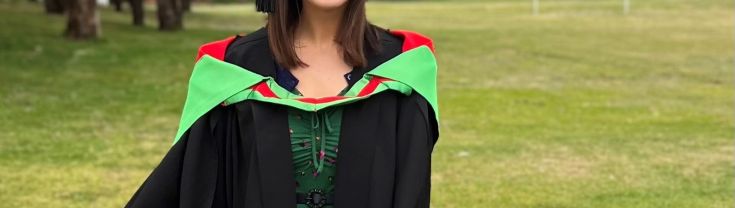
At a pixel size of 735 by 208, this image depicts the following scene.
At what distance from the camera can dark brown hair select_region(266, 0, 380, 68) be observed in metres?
3.23

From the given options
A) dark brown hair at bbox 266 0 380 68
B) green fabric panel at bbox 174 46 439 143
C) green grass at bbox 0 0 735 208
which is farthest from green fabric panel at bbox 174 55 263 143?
green grass at bbox 0 0 735 208

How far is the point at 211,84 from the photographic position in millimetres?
3242

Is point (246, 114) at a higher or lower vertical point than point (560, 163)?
higher

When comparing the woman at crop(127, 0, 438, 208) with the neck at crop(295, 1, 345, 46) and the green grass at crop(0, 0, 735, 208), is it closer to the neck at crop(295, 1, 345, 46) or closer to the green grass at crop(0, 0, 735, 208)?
the neck at crop(295, 1, 345, 46)

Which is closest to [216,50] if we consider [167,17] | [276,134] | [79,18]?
[276,134]

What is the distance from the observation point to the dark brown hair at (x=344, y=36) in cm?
323

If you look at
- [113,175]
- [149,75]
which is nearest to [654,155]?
[113,175]

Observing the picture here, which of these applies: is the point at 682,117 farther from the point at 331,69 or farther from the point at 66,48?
the point at 66,48

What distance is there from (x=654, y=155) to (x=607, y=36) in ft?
64.4

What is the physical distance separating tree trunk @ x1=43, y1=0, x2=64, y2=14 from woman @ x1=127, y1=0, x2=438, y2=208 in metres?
25.1

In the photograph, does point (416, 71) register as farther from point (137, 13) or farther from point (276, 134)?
point (137, 13)

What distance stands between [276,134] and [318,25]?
38 cm

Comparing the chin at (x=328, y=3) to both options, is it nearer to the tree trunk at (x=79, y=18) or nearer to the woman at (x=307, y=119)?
the woman at (x=307, y=119)

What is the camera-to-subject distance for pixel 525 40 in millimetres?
26516
